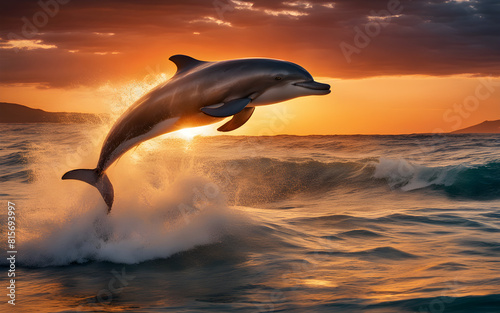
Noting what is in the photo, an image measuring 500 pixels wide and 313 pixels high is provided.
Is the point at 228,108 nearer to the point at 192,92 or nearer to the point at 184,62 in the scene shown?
the point at 192,92

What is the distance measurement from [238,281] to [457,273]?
3.52 m

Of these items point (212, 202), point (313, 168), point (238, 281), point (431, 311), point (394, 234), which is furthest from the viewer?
point (313, 168)

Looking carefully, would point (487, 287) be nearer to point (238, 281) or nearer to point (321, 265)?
point (321, 265)

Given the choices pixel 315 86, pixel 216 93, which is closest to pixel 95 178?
pixel 216 93

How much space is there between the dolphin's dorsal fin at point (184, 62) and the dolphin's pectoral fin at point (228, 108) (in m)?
1.22

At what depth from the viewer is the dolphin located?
5984mm

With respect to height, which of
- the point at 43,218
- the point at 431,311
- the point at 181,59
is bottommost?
the point at 431,311

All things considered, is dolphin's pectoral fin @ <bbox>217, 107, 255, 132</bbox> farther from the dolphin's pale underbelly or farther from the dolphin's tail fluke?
the dolphin's tail fluke

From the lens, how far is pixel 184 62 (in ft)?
23.0


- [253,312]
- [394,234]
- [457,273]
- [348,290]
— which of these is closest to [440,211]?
[394,234]

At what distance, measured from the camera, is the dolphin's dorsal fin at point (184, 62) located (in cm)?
692

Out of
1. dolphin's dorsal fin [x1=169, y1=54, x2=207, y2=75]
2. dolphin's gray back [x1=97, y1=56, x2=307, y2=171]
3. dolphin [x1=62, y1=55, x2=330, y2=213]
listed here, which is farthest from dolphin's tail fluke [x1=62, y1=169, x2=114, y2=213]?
dolphin's dorsal fin [x1=169, y1=54, x2=207, y2=75]

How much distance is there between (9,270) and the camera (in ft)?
29.4

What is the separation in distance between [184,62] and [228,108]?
1.59 metres
